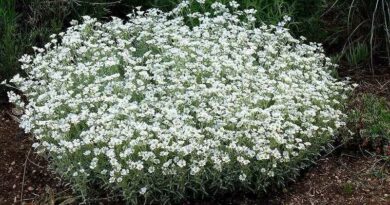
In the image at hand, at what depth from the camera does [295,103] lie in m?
4.51

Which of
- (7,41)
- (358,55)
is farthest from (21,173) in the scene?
(358,55)

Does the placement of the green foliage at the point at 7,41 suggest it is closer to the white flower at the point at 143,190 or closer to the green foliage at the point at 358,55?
the white flower at the point at 143,190

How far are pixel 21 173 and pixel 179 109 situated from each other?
4.14 ft

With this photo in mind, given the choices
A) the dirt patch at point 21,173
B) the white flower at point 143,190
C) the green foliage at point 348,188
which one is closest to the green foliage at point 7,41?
the dirt patch at point 21,173

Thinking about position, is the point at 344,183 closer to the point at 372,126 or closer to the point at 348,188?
the point at 348,188

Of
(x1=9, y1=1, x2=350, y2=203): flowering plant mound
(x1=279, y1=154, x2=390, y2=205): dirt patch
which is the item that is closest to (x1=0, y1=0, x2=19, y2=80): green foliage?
(x1=9, y1=1, x2=350, y2=203): flowering plant mound

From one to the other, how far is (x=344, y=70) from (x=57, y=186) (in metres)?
2.73

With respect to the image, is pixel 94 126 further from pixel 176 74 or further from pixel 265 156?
pixel 265 156

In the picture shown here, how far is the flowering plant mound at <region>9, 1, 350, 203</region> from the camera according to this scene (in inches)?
156

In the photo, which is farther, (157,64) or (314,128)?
(157,64)

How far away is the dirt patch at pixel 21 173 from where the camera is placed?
4.54 meters

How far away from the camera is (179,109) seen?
432 centimetres

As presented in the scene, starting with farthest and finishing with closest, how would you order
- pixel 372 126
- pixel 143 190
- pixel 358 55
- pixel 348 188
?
pixel 358 55
pixel 372 126
pixel 348 188
pixel 143 190

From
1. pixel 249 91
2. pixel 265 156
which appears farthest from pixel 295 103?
pixel 265 156
